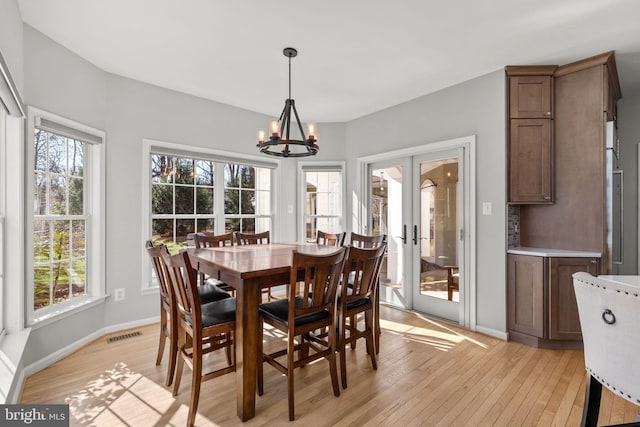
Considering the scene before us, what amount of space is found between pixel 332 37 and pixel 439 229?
2.36m

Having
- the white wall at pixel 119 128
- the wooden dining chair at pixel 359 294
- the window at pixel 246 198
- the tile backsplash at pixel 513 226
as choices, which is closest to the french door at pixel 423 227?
the tile backsplash at pixel 513 226

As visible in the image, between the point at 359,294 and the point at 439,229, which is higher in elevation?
the point at 439,229

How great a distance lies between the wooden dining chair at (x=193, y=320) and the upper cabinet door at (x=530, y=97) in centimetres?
317

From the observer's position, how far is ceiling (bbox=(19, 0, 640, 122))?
217cm

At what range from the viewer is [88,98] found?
2.93 meters

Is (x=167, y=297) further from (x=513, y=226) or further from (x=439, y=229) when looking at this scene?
(x=513, y=226)

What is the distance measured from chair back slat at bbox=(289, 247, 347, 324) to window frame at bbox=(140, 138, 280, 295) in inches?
88.0

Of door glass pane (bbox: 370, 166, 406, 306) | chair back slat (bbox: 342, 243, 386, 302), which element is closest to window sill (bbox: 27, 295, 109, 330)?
chair back slat (bbox: 342, 243, 386, 302)

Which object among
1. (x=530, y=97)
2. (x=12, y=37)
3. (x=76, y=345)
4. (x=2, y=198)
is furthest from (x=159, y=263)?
(x=530, y=97)

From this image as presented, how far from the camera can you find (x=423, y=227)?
3.80 meters

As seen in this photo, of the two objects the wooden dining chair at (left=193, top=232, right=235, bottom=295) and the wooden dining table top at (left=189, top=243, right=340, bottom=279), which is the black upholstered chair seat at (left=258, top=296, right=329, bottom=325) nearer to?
the wooden dining table top at (left=189, top=243, right=340, bottom=279)

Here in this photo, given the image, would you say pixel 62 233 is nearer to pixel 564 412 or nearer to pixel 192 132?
pixel 192 132

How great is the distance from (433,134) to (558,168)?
126cm

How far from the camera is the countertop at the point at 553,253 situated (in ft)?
9.04
